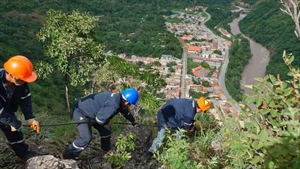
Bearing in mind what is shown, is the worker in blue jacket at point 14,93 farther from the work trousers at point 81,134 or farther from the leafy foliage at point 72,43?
the leafy foliage at point 72,43

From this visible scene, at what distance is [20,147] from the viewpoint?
12.1 feet

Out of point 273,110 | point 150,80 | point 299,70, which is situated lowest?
point 150,80

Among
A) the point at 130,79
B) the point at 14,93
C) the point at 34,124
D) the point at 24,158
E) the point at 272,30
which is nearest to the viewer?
the point at 14,93

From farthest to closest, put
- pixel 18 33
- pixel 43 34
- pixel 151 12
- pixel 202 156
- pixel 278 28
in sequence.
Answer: pixel 151 12
pixel 278 28
pixel 18 33
pixel 43 34
pixel 202 156

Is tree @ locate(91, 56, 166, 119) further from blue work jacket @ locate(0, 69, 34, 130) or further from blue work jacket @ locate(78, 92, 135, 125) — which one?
blue work jacket @ locate(0, 69, 34, 130)

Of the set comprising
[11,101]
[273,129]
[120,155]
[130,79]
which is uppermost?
[273,129]

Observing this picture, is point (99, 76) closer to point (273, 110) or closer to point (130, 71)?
point (130, 71)

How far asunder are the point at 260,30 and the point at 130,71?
55.9 m

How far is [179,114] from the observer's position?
466 cm

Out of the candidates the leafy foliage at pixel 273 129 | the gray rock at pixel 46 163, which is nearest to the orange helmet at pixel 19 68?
the gray rock at pixel 46 163

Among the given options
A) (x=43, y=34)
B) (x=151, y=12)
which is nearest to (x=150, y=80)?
(x=43, y=34)

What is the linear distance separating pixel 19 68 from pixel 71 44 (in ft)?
10.6

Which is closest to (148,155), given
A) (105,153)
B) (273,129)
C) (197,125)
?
(105,153)

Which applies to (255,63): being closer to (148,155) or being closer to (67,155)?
(148,155)
